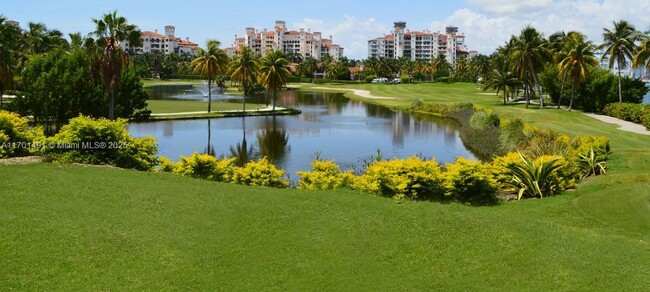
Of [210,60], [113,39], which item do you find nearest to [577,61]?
[210,60]

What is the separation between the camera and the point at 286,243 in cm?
1149

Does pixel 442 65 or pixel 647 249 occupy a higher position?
pixel 442 65

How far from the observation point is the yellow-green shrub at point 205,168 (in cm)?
1973

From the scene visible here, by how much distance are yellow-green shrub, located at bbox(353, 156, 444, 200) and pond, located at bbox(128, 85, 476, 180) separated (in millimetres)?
9802

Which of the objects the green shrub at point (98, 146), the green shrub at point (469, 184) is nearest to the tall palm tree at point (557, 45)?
the green shrub at point (469, 184)

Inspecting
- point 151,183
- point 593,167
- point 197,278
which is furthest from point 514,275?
point 593,167

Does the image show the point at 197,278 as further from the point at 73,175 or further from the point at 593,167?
the point at 593,167

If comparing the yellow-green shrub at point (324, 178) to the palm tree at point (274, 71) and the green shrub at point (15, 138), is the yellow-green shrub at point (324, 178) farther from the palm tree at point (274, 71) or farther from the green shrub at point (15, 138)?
the palm tree at point (274, 71)

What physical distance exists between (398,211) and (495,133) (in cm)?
2807

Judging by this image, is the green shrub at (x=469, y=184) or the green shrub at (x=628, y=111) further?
the green shrub at (x=628, y=111)

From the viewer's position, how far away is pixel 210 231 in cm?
1202

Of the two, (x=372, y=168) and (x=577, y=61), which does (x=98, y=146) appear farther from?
(x=577, y=61)

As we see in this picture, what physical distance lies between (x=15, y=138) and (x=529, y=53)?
56.6 meters

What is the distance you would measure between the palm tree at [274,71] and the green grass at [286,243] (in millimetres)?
49998
